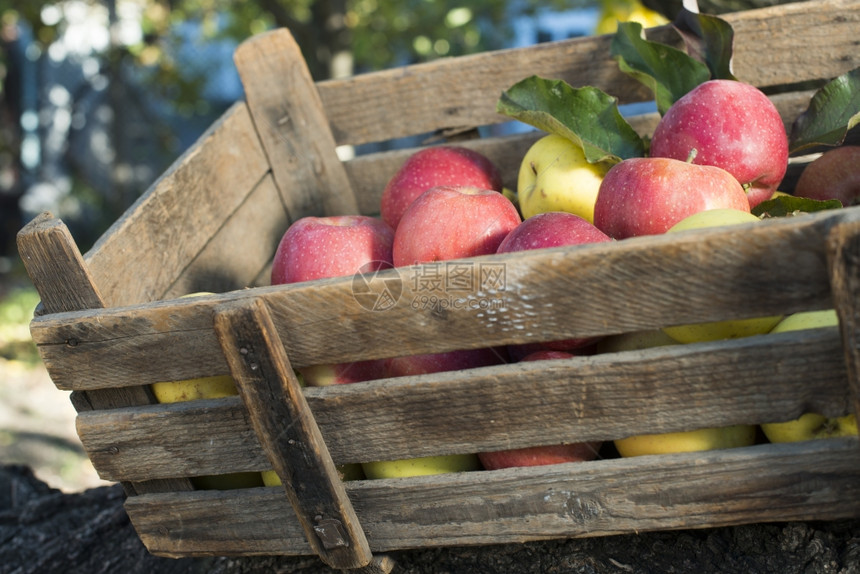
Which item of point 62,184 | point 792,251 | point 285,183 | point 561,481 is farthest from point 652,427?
point 62,184

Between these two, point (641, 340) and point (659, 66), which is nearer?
point (641, 340)

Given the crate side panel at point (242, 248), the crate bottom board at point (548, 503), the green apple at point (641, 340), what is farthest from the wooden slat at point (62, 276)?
the green apple at point (641, 340)

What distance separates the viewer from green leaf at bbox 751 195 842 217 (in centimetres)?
126

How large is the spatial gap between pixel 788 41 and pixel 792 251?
0.97 meters

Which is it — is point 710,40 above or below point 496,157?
above

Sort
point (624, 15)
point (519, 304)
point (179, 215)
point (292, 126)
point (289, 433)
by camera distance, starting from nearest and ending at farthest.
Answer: point (519, 304) → point (289, 433) → point (179, 215) → point (292, 126) → point (624, 15)

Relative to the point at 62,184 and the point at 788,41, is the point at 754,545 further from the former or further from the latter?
the point at 62,184

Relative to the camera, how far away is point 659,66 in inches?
65.6

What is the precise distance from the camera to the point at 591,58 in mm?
1783

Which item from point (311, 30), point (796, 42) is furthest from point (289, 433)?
point (311, 30)

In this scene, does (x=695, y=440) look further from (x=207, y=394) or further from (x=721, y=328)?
(x=207, y=394)

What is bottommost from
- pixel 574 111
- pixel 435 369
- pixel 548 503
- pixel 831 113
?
pixel 548 503

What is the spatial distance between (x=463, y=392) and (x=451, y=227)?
0.40m

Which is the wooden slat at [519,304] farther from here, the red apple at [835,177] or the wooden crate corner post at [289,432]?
the red apple at [835,177]
